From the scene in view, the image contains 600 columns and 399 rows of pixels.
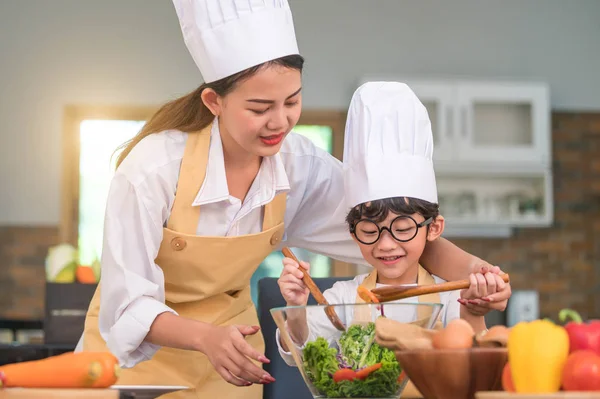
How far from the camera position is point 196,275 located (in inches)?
69.2

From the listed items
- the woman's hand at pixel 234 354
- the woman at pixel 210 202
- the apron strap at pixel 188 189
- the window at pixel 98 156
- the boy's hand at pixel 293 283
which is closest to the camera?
the woman's hand at pixel 234 354

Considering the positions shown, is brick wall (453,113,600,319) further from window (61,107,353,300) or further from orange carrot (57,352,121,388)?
orange carrot (57,352,121,388)

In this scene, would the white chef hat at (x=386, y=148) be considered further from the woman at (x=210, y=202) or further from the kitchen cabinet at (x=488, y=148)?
the kitchen cabinet at (x=488, y=148)

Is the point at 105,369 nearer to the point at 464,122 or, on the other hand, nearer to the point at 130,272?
the point at 130,272

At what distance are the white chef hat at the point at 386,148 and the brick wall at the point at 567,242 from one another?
436cm

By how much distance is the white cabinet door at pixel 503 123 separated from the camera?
5.62 metres

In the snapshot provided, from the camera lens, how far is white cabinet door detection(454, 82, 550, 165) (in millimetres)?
5621

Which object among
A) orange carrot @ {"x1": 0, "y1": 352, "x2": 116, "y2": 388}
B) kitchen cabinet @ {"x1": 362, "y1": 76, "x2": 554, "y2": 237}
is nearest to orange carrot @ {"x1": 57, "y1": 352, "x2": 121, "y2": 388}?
orange carrot @ {"x1": 0, "y1": 352, "x2": 116, "y2": 388}

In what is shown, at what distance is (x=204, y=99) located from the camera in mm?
1681

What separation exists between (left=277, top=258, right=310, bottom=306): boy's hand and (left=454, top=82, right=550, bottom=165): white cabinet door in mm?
4286

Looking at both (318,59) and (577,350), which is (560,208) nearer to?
(318,59)

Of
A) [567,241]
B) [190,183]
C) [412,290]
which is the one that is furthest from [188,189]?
[567,241]

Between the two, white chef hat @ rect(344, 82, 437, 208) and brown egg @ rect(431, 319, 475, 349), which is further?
white chef hat @ rect(344, 82, 437, 208)

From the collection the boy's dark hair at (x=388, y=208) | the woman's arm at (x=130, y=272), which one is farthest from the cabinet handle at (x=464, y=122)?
the woman's arm at (x=130, y=272)
